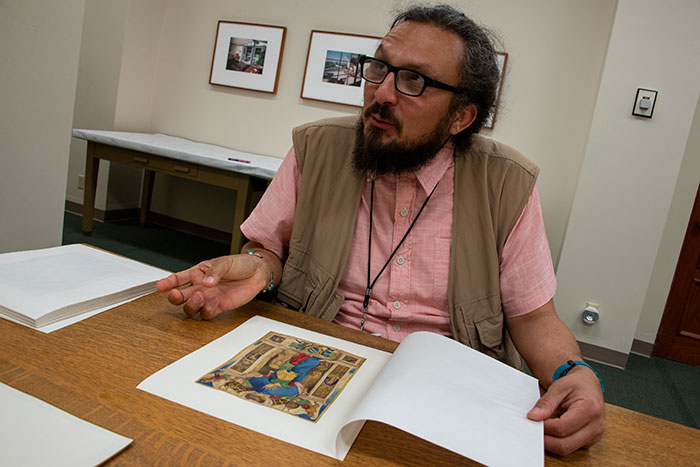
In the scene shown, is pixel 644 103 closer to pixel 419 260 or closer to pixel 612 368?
pixel 612 368

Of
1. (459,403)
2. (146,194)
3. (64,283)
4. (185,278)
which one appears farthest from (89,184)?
(459,403)

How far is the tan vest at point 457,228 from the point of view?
116 centimetres

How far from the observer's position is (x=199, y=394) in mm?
643

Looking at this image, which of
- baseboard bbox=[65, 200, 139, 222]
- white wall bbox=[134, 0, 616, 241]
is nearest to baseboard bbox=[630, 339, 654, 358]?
white wall bbox=[134, 0, 616, 241]

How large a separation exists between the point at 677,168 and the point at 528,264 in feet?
7.98

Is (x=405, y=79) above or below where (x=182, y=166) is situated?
above

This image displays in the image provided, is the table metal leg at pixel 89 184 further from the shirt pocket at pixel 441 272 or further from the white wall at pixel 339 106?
the shirt pocket at pixel 441 272

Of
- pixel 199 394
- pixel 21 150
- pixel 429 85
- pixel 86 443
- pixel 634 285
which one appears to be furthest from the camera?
pixel 634 285

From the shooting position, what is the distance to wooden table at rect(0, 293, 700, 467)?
0.54m

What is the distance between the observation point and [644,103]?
9.62ft

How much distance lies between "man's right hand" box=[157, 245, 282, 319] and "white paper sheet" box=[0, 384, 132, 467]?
0.32 m

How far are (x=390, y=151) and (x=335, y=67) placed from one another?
9.75 ft

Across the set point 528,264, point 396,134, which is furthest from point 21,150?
point 528,264

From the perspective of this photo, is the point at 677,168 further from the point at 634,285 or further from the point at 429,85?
the point at 429,85
